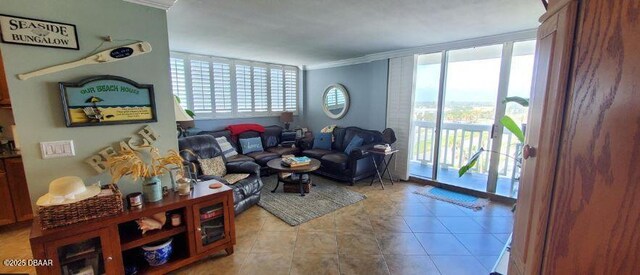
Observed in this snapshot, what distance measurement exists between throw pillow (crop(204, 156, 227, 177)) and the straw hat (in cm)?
→ 175

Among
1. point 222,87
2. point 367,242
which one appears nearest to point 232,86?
point 222,87

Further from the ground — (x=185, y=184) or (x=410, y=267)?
(x=185, y=184)

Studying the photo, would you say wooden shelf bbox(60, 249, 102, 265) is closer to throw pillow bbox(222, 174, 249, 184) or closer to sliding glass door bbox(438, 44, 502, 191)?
throw pillow bbox(222, 174, 249, 184)

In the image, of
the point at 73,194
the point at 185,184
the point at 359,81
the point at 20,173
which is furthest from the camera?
the point at 359,81

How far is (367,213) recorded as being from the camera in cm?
319

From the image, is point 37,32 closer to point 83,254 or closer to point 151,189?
point 151,189

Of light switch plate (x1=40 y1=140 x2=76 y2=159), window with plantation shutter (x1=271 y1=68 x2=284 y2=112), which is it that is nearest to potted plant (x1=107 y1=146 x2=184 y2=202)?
light switch plate (x1=40 y1=140 x2=76 y2=159)

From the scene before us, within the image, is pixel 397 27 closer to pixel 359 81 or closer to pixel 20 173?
pixel 359 81

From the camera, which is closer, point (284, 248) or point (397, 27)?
point (284, 248)

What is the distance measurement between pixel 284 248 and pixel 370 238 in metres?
0.89

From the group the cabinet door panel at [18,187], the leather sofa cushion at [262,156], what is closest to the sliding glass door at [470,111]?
the leather sofa cushion at [262,156]

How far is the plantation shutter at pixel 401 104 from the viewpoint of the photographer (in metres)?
4.20

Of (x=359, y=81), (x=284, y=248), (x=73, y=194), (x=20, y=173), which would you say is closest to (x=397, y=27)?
(x=359, y=81)

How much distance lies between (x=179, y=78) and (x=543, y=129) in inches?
194
